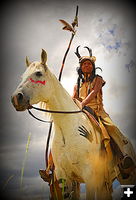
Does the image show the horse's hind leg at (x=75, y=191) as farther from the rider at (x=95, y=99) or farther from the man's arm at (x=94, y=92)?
the man's arm at (x=94, y=92)

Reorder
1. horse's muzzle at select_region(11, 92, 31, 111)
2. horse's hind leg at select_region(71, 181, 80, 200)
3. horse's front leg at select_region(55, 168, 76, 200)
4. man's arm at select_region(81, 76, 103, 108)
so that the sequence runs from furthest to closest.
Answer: man's arm at select_region(81, 76, 103, 108), horse's hind leg at select_region(71, 181, 80, 200), horse's front leg at select_region(55, 168, 76, 200), horse's muzzle at select_region(11, 92, 31, 111)

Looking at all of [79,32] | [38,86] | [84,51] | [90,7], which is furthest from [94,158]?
[90,7]

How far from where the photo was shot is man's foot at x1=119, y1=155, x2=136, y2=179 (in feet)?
11.1

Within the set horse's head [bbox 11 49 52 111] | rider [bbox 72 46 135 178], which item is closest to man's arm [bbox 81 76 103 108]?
rider [bbox 72 46 135 178]

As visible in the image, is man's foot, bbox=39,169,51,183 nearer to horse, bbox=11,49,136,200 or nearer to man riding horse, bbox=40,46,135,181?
man riding horse, bbox=40,46,135,181

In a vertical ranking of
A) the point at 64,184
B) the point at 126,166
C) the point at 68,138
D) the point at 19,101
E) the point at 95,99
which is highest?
the point at 95,99

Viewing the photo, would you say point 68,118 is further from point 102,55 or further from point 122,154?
point 102,55

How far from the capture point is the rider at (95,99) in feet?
11.1

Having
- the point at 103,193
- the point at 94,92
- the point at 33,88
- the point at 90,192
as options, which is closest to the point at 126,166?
the point at 103,193

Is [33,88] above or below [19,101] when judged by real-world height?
above

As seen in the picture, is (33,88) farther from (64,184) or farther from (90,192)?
(90,192)

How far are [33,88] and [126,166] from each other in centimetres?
132

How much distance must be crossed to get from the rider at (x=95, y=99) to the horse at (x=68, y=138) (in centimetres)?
16

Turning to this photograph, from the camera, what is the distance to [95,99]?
3623mm
